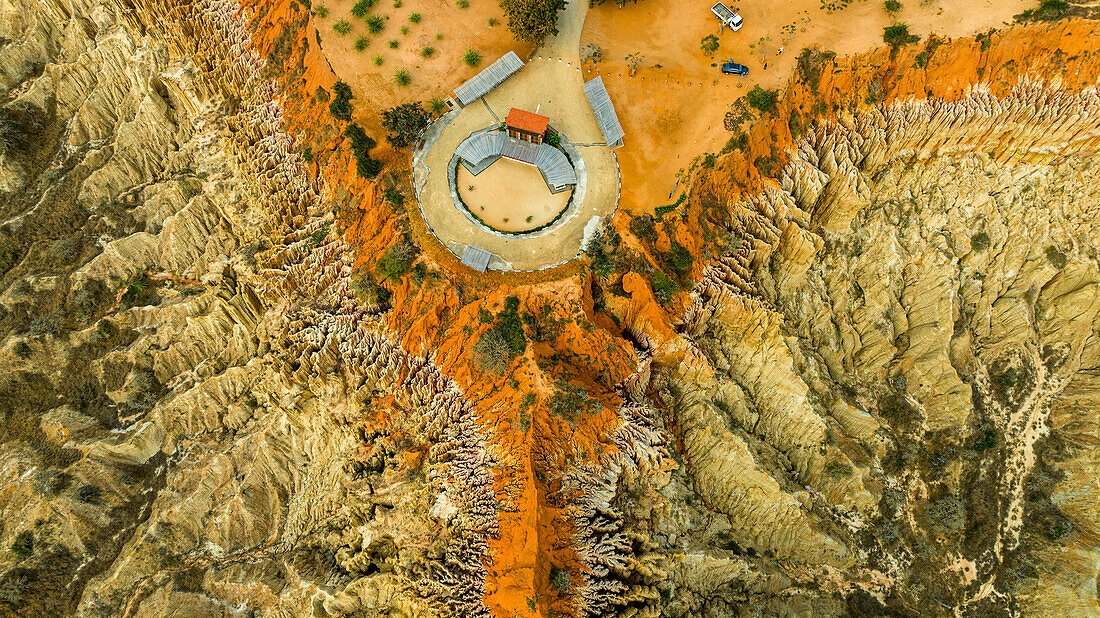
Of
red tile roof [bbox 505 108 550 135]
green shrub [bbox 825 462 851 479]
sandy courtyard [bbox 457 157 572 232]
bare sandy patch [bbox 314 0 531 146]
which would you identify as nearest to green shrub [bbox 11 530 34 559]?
bare sandy patch [bbox 314 0 531 146]

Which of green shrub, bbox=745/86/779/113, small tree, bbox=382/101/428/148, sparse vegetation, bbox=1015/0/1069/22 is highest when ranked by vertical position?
sparse vegetation, bbox=1015/0/1069/22

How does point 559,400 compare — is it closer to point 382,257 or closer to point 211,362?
point 382,257

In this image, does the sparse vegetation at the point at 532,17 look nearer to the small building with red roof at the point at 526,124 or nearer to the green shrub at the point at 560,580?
the small building with red roof at the point at 526,124

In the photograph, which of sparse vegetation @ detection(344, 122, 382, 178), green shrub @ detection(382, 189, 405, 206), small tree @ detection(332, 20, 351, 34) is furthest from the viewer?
small tree @ detection(332, 20, 351, 34)

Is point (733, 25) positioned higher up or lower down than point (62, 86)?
higher up

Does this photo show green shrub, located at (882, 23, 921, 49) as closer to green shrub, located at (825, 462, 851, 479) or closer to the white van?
the white van

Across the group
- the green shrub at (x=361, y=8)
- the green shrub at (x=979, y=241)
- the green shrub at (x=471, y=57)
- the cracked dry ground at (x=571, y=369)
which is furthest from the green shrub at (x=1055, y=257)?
the green shrub at (x=361, y=8)

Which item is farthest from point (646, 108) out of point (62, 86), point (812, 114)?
point (62, 86)
